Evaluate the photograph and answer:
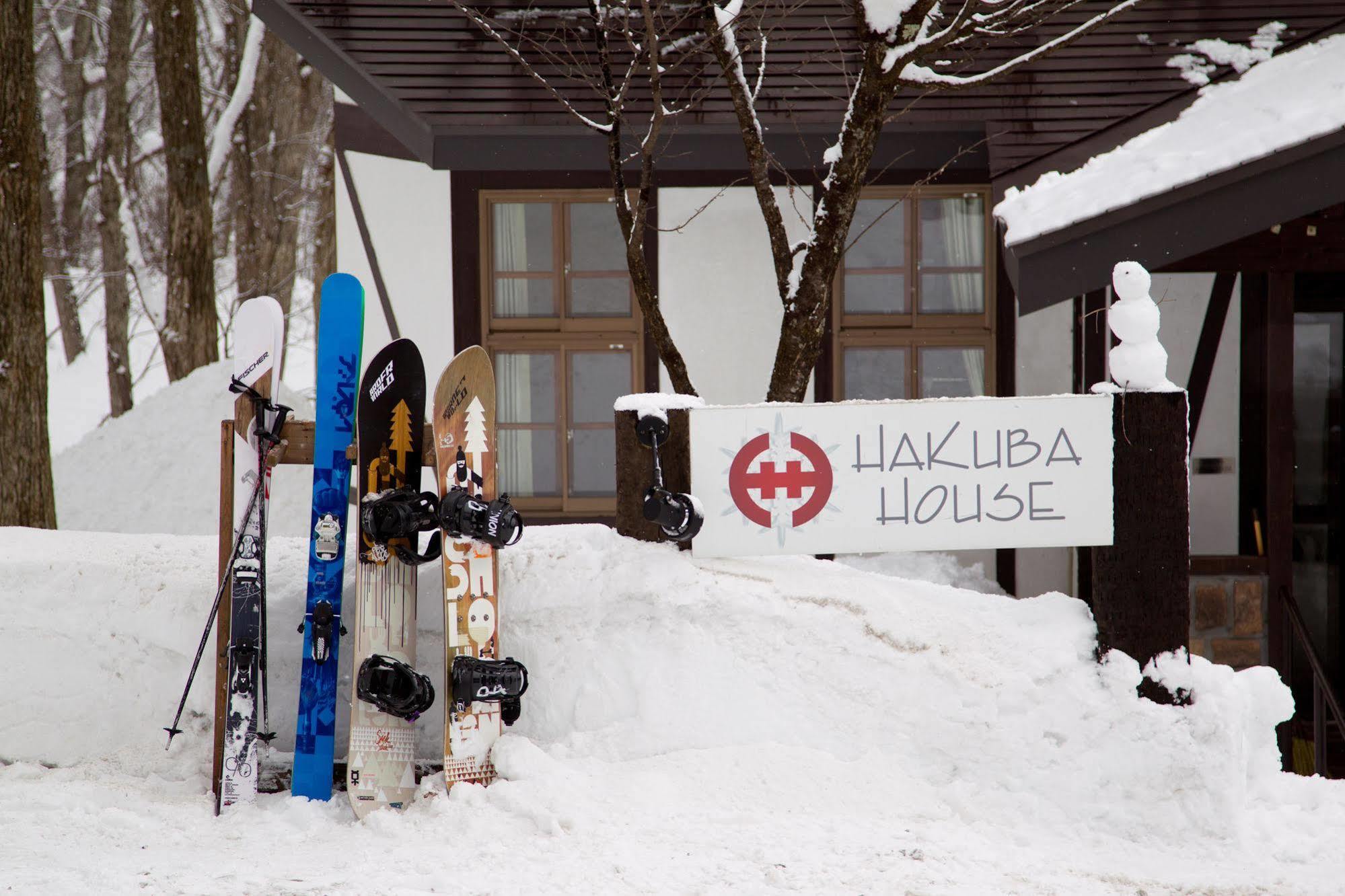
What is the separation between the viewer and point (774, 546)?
362 centimetres

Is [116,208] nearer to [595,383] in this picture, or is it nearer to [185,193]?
[185,193]

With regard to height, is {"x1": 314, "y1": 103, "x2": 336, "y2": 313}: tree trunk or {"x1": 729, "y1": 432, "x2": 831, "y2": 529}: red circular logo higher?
{"x1": 314, "y1": 103, "x2": 336, "y2": 313}: tree trunk

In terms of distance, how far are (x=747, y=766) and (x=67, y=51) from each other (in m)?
20.0

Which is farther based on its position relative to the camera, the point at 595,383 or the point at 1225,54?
the point at 595,383

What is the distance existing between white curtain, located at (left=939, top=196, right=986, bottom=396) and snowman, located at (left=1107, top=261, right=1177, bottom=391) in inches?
127

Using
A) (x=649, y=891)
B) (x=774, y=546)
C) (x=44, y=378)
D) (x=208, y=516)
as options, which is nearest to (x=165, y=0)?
(x=208, y=516)

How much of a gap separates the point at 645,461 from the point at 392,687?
1.12 meters

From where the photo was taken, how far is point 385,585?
3.50m

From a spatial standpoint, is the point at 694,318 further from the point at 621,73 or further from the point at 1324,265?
the point at 1324,265

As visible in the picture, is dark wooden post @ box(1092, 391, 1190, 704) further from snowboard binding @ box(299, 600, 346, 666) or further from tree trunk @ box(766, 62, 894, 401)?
snowboard binding @ box(299, 600, 346, 666)

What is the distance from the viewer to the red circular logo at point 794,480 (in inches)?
143

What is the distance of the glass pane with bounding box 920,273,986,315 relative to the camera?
22.4 feet

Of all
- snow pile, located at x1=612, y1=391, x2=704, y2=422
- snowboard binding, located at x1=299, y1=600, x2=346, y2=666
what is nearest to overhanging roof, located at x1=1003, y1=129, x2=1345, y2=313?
snow pile, located at x1=612, y1=391, x2=704, y2=422

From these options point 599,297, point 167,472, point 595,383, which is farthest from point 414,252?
point 167,472
